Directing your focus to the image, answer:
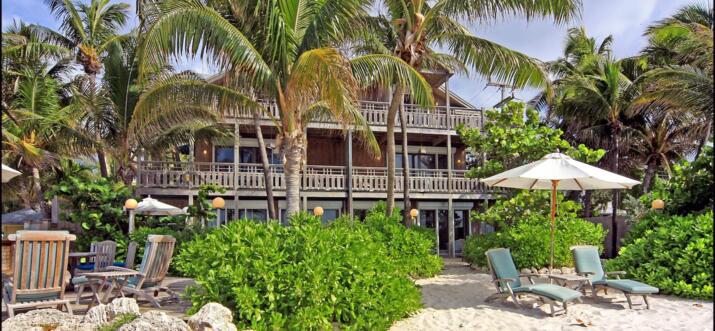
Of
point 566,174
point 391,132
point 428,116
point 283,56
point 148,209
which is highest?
point 428,116

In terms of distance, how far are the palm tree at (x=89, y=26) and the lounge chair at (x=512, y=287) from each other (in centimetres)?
1445

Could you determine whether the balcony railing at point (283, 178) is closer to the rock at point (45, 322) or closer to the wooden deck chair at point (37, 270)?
the wooden deck chair at point (37, 270)

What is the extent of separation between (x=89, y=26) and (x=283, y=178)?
8.53m

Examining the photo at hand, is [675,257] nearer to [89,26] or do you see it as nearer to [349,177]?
[349,177]

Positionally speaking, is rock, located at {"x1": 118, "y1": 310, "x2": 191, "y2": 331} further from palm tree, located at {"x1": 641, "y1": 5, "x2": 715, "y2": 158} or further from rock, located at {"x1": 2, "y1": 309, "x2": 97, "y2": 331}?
palm tree, located at {"x1": 641, "y1": 5, "x2": 715, "y2": 158}

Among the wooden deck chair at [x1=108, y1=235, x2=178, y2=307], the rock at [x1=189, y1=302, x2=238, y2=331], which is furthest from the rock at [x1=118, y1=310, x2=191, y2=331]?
the wooden deck chair at [x1=108, y1=235, x2=178, y2=307]

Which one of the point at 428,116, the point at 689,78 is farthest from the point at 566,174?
the point at 428,116

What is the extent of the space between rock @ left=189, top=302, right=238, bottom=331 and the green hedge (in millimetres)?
8208

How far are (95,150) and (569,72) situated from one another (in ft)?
61.3

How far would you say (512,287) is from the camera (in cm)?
789

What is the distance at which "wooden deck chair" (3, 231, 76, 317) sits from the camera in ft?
17.9

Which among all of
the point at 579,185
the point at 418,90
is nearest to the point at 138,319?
the point at 418,90

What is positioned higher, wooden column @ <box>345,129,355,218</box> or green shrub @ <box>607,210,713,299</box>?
wooden column @ <box>345,129,355,218</box>

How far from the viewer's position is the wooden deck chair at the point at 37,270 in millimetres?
5449
